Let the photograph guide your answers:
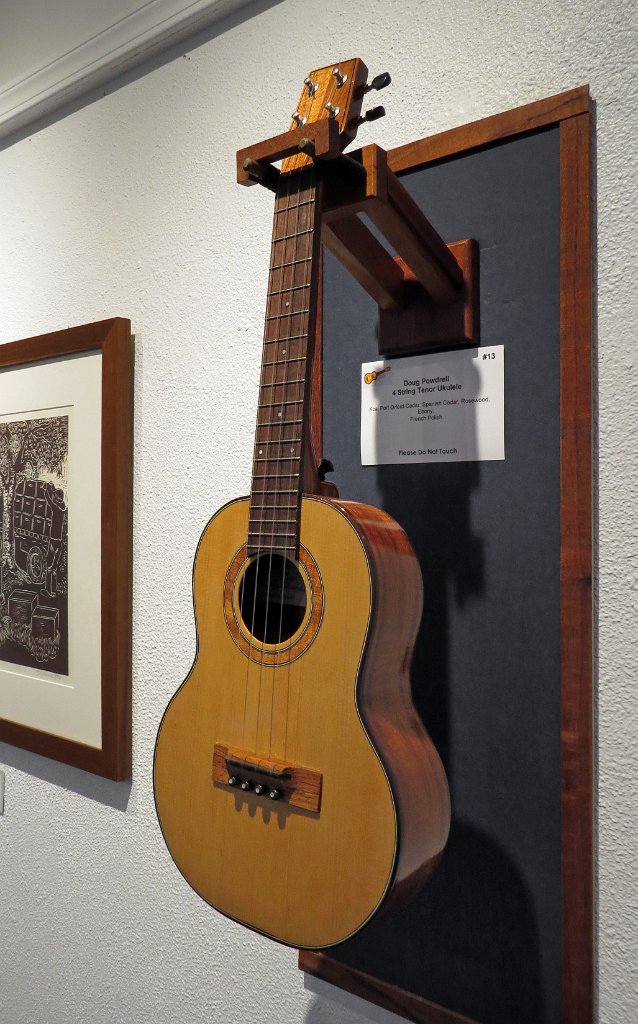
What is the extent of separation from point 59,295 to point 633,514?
1124 millimetres

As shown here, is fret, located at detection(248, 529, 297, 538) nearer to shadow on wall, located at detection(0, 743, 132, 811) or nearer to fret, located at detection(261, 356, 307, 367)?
fret, located at detection(261, 356, 307, 367)

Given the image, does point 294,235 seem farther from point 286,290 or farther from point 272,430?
point 272,430

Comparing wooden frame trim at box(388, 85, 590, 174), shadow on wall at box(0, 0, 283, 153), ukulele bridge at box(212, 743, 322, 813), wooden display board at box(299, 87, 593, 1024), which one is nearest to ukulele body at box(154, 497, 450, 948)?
ukulele bridge at box(212, 743, 322, 813)

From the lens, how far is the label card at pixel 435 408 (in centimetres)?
83

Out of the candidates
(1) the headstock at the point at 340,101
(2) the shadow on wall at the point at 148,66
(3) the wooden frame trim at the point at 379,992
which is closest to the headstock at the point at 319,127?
(1) the headstock at the point at 340,101

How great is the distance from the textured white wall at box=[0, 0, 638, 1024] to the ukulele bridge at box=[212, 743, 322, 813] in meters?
0.32

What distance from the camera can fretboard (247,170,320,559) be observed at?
69 cm

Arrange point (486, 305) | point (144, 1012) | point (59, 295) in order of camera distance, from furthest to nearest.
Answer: point (59, 295), point (144, 1012), point (486, 305)

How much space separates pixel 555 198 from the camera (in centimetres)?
79

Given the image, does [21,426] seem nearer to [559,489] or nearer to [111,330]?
[111,330]

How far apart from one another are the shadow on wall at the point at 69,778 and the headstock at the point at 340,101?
1.03 meters

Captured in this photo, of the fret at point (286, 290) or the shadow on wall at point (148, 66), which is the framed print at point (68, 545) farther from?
the fret at point (286, 290)

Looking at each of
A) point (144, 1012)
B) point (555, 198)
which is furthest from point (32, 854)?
point (555, 198)

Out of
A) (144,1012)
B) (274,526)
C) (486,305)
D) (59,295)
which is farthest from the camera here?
(59,295)
